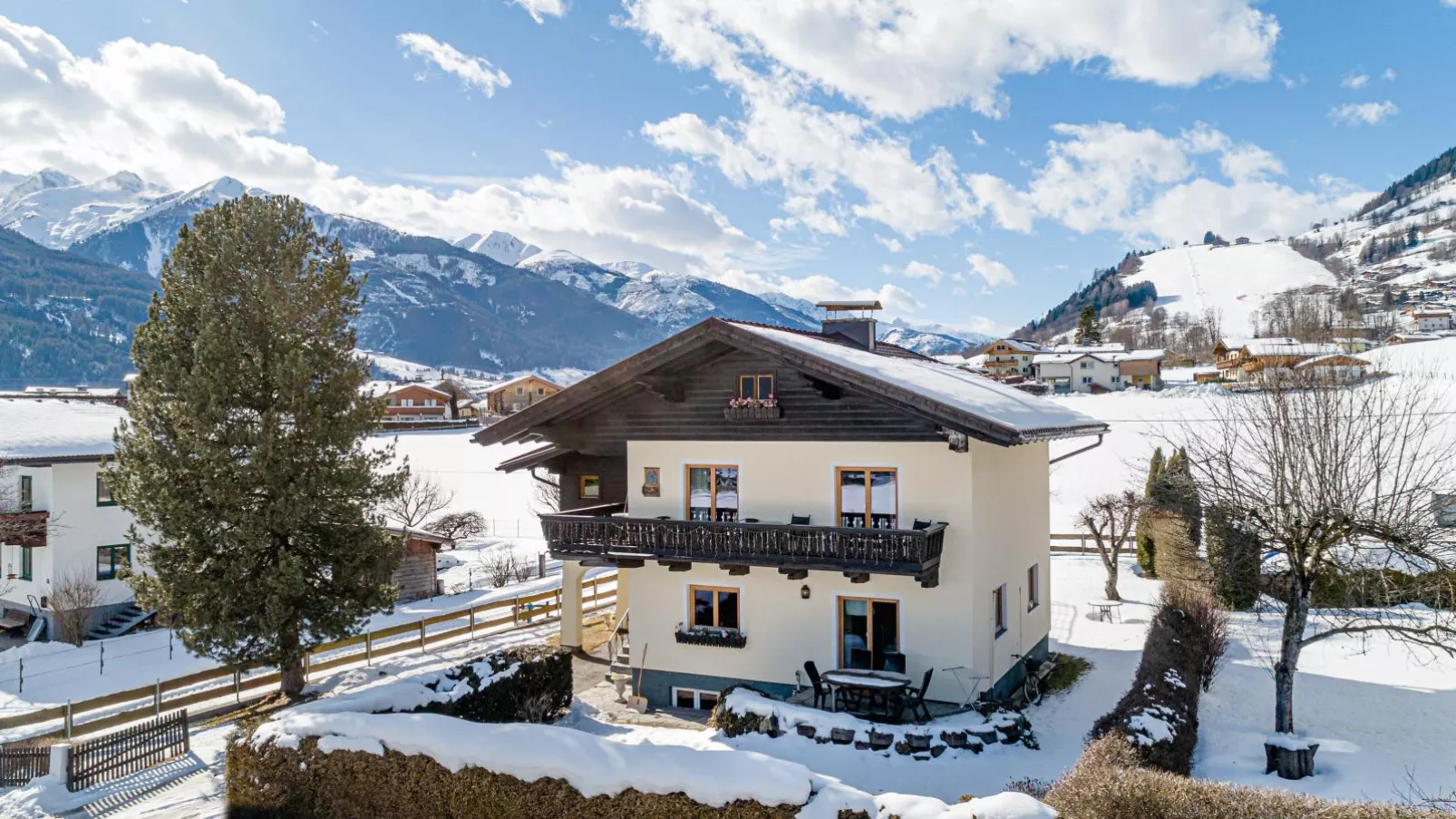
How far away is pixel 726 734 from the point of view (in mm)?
13648

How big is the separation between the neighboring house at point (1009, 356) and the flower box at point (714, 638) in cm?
10520

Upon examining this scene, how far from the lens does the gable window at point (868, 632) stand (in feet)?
52.5

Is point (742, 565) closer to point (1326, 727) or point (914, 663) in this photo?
point (914, 663)

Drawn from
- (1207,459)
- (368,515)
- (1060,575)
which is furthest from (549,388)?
(1207,459)

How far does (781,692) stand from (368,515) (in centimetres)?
947

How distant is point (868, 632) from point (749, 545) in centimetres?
286

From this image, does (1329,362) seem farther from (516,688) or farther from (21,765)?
(21,765)

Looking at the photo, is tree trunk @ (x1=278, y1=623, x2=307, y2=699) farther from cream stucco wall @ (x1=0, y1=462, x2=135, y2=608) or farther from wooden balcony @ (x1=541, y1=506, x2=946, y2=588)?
cream stucco wall @ (x1=0, y1=462, x2=135, y2=608)

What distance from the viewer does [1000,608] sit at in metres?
17.3

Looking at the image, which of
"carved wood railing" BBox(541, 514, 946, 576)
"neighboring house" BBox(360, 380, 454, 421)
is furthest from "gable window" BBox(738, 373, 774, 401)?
"neighboring house" BBox(360, 380, 454, 421)

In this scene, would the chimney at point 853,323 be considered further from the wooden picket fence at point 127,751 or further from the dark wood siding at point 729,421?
the wooden picket fence at point 127,751

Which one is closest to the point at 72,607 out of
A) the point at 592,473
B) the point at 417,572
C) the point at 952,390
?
the point at 417,572

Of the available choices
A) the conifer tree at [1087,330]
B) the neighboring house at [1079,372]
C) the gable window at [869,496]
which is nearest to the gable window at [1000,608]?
the gable window at [869,496]

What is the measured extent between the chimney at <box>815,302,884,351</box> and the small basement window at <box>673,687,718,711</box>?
9.94m
